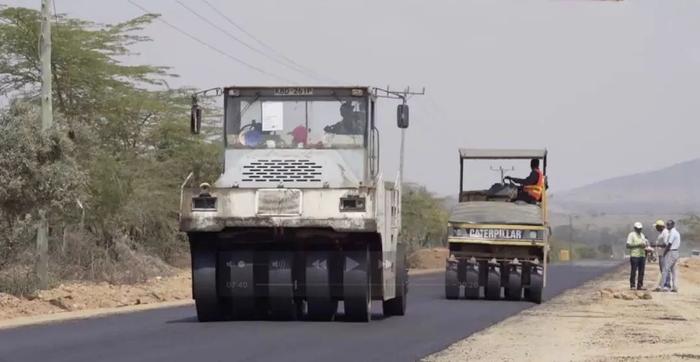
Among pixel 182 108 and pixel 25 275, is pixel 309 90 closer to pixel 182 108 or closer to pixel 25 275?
pixel 25 275

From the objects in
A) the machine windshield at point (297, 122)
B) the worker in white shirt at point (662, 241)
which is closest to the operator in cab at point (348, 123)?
the machine windshield at point (297, 122)

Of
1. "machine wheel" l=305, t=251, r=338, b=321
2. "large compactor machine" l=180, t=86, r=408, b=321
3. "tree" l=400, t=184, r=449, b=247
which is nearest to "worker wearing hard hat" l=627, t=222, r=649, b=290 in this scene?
"large compactor machine" l=180, t=86, r=408, b=321

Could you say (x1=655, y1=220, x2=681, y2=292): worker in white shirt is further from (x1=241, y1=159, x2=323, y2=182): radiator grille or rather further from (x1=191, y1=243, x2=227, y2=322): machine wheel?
(x1=191, y1=243, x2=227, y2=322): machine wheel

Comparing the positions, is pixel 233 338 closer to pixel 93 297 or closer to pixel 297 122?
pixel 297 122

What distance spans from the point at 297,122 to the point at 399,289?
10.9 feet

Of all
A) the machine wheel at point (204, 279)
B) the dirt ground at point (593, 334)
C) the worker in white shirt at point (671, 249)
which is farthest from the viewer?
the worker in white shirt at point (671, 249)

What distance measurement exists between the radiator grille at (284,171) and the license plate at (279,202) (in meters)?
0.62

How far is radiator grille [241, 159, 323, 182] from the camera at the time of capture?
18938mm

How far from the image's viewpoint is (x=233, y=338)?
52.9 ft

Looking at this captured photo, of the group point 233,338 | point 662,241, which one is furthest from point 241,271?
point 662,241

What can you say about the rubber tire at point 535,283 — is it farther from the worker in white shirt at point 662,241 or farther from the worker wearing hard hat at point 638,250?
the worker wearing hard hat at point 638,250

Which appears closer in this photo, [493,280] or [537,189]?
[493,280]

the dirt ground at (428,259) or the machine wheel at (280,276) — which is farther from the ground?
the machine wheel at (280,276)

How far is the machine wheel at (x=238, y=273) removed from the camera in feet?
61.3
